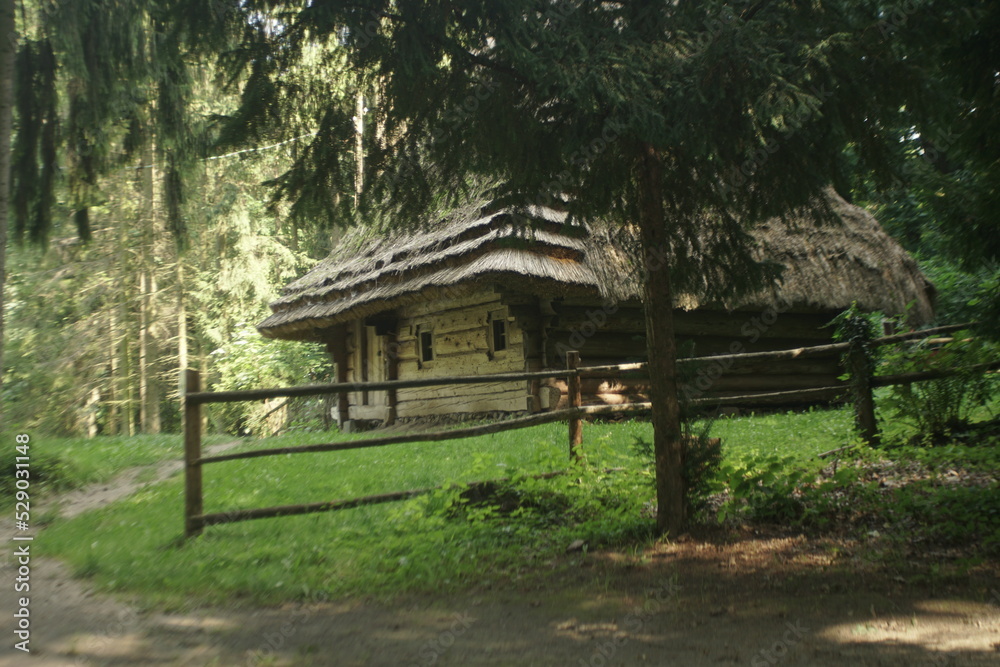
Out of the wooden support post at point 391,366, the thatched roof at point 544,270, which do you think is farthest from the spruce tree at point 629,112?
the wooden support post at point 391,366

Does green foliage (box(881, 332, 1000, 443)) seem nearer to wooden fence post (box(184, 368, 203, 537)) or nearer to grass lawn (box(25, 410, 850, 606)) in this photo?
grass lawn (box(25, 410, 850, 606))

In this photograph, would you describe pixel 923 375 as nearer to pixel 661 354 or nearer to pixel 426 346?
pixel 661 354

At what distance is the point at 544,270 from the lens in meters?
9.23

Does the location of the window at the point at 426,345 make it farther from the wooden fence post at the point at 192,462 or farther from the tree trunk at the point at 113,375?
the tree trunk at the point at 113,375

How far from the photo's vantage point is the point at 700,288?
16.2 ft

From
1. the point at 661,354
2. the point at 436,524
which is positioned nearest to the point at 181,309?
the point at 436,524

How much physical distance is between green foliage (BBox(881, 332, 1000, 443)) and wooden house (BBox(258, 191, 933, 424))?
3138 millimetres

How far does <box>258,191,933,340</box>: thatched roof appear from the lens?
9.38 meters

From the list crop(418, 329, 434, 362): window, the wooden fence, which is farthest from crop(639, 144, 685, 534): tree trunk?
crop(418, 329, 434, 362): window

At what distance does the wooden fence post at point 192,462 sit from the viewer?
4629 mm

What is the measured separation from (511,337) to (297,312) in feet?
16.8

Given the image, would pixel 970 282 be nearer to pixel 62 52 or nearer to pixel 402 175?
pixel 402 175

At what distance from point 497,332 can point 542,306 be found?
122 cm

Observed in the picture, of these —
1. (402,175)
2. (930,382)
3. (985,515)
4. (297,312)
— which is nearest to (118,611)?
(402,175)
